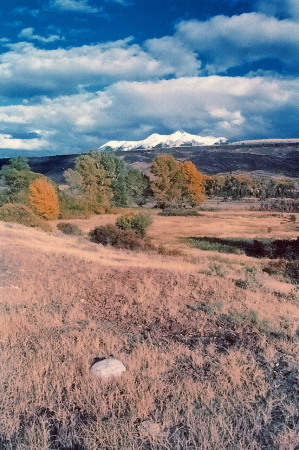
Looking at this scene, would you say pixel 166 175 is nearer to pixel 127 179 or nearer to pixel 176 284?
pixel 127 179

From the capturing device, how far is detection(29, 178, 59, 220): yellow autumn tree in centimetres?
4722

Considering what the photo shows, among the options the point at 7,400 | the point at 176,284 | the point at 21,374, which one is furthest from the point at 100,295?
the point at 7,400

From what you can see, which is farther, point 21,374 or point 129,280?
point 129,280

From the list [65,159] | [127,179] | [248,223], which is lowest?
[248,223]

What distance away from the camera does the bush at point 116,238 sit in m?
29.3

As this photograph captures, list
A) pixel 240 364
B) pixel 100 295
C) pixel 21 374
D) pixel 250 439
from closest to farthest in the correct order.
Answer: pixel 250 439 < pixel 21 374 < pixel 240 364 < pixel 100 295

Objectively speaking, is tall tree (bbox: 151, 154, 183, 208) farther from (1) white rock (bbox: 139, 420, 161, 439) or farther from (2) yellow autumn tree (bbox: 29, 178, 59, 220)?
(1) white rock (bbox: 139, 420, 161, 439)

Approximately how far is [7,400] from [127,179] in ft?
222

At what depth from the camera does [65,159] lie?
164250 mm

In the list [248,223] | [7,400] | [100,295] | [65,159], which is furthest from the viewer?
[65,159]

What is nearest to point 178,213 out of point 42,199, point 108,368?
point 42,199

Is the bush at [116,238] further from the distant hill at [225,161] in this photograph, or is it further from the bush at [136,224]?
the distant hill at [225,161]

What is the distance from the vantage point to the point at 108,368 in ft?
19.2

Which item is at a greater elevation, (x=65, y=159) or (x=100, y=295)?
(x=65, y=159)
